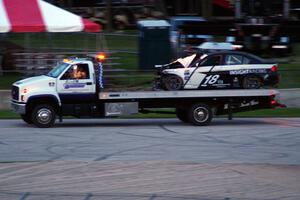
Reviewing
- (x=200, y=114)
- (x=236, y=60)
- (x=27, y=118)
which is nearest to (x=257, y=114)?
(x=236, y=60)

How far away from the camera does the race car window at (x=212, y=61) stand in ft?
66.0

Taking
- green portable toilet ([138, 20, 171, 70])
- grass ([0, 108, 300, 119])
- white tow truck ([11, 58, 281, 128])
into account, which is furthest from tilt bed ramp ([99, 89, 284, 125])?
green portable toilet ([138, 20, 171, 70])

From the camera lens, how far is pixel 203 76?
19.8 m

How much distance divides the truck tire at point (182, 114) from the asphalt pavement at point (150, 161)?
12.6 inches

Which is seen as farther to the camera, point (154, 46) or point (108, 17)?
point (108, 17)

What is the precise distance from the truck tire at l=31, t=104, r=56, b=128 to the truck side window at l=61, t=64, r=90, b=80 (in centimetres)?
91

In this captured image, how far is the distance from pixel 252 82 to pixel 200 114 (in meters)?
2.56

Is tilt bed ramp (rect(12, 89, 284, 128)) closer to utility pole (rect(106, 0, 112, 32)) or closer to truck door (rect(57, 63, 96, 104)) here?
truck door (rect(57, 63, 96, 104))

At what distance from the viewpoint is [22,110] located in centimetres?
1809

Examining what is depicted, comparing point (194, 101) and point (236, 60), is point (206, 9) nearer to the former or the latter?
point (236, 60)

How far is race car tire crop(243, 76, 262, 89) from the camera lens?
20.4m

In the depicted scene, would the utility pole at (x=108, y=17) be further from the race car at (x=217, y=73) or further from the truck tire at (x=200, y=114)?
the truck tire at (x=200, y=114)

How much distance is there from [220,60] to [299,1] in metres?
23.1

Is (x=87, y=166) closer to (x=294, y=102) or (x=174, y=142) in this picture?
(x=174, y=142)
